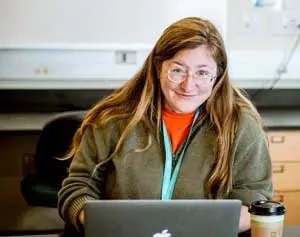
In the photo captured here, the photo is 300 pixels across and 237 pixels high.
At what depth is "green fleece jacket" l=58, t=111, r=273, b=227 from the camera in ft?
5.89

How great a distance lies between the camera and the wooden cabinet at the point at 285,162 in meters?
3.35

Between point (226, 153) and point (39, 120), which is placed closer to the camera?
point (226, 153)

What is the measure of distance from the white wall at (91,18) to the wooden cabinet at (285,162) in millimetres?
710

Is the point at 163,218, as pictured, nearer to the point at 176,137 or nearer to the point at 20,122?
the point at 176,137

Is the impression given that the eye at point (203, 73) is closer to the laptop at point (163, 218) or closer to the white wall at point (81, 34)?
the laptop at point (163, 218)

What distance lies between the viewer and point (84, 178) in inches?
72.7

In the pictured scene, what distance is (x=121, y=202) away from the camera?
1368 millimetres

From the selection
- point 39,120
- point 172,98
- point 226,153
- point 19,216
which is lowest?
point 19,216

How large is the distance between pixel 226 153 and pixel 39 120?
5.69 ft

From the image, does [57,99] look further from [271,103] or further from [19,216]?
[271,103]

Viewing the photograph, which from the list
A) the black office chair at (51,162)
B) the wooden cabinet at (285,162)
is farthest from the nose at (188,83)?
the wooden cabinet at (285,162)

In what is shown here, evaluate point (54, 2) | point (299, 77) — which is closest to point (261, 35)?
point (299, 77)

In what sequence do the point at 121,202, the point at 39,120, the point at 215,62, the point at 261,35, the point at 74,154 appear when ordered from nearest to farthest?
the point at 121,202, the point at 215,62, the point at 74,154, the point at 39,120, the point at 261,35

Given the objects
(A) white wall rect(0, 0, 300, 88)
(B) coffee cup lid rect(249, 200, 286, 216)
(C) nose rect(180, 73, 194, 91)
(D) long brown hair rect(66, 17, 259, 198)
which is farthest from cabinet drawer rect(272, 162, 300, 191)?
(B) coffee cup lid rect(249, 200, 286, 216)
